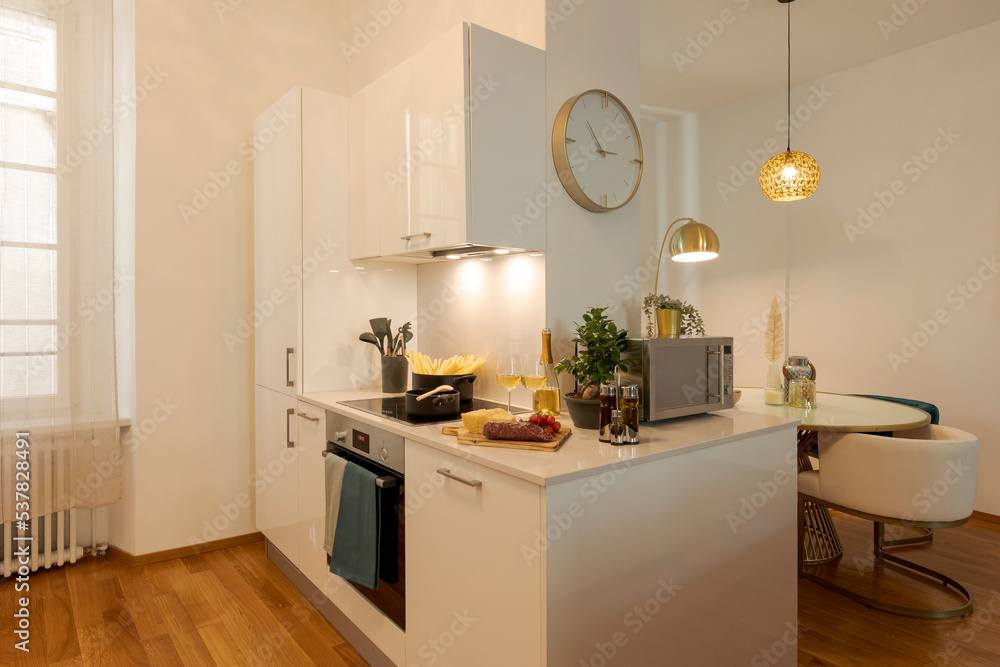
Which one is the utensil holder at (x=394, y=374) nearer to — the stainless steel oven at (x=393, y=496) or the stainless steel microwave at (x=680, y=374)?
the stainless steel oven at (x=393, y=496)

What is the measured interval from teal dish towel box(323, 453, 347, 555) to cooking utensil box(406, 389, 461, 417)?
13.8 inches

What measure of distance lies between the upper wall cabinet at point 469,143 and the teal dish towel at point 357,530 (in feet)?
2.76

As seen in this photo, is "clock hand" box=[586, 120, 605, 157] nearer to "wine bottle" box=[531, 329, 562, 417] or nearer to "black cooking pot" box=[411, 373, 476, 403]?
"wine bottle" box=[531, 329, 562, 417]

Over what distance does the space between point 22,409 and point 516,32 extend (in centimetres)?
265

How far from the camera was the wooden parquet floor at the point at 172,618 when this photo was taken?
2078 millimetres

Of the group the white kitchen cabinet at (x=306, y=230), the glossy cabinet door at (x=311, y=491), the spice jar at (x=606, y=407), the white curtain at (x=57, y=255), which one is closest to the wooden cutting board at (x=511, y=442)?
the spice jar at (x=606, y=407)

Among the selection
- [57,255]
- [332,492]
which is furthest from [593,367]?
[57,255]

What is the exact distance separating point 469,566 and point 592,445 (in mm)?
453

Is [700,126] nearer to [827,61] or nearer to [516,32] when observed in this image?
→ [827,61]

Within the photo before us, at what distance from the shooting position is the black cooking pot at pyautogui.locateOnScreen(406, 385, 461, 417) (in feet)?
6.17

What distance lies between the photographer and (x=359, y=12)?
129 inches

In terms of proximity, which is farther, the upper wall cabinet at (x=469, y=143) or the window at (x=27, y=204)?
the window at (x=27, y=204)

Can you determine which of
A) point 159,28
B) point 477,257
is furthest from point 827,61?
point 159,28

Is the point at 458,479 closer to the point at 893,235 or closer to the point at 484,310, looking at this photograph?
the point at 484,310
